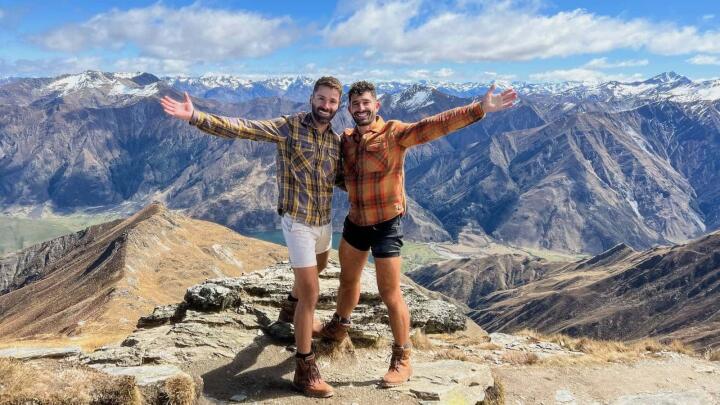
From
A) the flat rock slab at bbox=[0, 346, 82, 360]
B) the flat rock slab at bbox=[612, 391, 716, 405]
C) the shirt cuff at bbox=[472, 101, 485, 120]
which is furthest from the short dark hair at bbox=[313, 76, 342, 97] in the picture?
the flat rock slab at bbox=[612, 391, 716, 405]

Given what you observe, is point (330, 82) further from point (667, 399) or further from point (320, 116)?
point (667, 399)

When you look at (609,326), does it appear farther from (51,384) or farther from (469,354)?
(51,384)

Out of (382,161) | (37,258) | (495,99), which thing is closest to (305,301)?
(382,161)

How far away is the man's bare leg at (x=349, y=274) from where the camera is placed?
1152 centimetres

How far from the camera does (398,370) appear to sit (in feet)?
38.6

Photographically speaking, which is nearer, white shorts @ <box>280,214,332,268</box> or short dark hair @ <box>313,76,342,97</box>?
short dark hair @ <box>313,76,342,97</box>

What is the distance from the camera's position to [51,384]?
7402mm

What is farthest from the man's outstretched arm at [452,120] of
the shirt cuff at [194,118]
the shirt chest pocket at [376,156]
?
the shirt cuff at [194,118]

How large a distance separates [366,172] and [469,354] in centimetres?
947

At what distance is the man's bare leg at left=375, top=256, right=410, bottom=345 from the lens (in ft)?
36.1

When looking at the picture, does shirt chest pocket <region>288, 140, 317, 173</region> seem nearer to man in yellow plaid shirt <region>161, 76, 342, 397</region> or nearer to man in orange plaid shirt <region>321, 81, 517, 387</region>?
man in yellow plaid shirt <region>161, 76, 342, 397</region>

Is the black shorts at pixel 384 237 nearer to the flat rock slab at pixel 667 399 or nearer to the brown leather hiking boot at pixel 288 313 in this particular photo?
the brown leather hiking boot at pixel 288 313

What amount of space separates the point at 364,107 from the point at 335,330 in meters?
5.53

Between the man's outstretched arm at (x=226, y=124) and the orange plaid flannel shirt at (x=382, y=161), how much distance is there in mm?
1519
